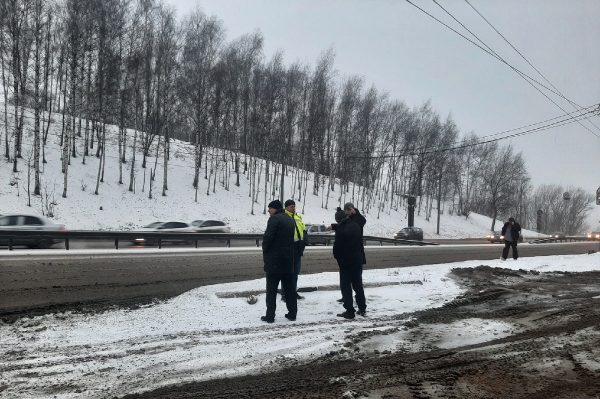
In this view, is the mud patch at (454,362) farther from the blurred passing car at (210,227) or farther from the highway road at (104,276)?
the blurred passing car at (210,227)

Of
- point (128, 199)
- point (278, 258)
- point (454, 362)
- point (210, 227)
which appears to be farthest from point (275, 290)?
point (128, 199)

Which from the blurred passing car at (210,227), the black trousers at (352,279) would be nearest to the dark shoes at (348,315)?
the black trousers at (352,279)

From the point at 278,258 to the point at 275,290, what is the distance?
1.63 feet

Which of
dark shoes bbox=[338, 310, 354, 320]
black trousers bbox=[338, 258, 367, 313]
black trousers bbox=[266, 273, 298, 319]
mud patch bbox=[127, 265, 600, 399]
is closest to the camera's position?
mud patch bbox=[127, 265, 600, 399]

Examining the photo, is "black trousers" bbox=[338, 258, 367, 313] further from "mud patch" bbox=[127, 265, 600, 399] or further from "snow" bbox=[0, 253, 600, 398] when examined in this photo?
"mud patch" bbox=[127, 265, 600, 399]

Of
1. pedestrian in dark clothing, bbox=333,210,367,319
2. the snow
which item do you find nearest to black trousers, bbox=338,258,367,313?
pedestrian in dark clothing, bbox=333,210,367,319

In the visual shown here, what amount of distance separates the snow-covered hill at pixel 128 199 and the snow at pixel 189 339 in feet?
82.6

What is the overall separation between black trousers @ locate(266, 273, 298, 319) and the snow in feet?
0.68

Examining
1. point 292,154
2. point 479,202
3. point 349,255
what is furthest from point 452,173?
point 349,255

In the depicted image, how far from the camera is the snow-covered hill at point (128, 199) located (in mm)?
30859

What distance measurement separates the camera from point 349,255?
25.4 ft

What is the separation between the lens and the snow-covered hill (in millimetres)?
30859

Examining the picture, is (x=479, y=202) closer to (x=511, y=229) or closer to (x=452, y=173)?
(x=452, y=173)

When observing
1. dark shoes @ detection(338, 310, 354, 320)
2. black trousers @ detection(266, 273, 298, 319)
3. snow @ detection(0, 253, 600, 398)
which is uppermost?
black trousers @ detection(266, 273, 298, 319)
